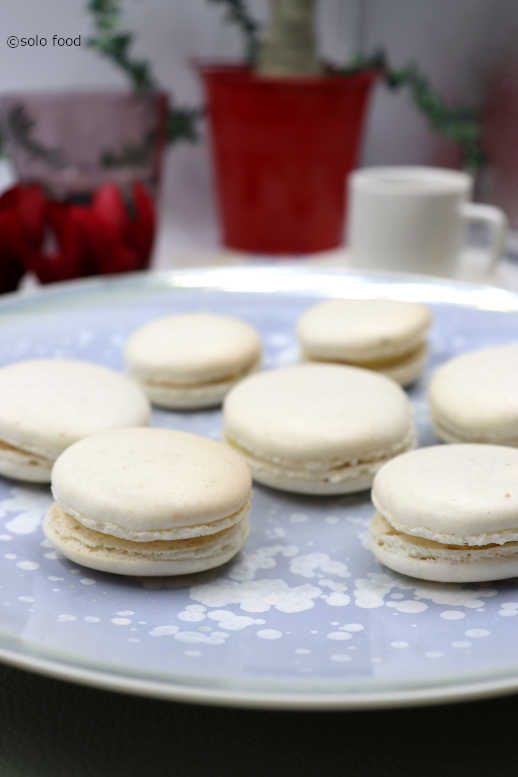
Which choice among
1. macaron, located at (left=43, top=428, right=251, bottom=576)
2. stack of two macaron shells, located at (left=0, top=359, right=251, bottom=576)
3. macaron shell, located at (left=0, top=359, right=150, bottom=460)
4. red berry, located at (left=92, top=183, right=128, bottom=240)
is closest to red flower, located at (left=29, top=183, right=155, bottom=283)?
red berry, located at (left=92, top=183, right=128, bottom=240)

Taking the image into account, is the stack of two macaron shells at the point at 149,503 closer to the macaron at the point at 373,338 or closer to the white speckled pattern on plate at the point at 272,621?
the white speckled pattern on plate at the point at 272,621

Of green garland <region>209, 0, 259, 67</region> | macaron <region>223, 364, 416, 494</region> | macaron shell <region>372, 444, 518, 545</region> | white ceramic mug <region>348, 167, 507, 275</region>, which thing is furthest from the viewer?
green garland <region>209, 0, 259, 67</region>

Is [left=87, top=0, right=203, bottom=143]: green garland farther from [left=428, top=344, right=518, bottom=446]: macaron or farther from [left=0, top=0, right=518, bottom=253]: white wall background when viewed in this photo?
[left=428, top=344, right=518, bottom=446]: macaron

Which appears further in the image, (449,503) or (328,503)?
(328,503)

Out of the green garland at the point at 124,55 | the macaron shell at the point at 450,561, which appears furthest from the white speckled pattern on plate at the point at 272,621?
the green garland at the point at 124,55

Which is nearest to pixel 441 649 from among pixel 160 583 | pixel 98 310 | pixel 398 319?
pixel 160 583

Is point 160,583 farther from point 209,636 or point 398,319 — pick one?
point 398,319

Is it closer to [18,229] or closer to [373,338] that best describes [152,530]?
[373,338]
